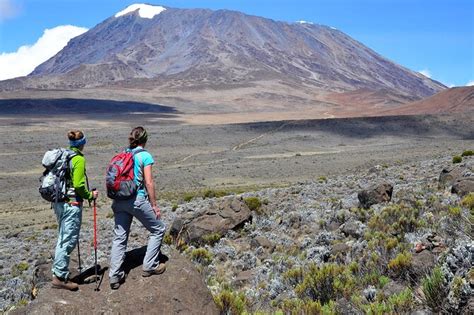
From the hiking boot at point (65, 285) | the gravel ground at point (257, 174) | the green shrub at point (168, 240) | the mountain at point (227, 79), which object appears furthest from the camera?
the mountain at point (227, 79)

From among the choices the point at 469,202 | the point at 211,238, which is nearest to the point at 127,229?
the point at 211,238

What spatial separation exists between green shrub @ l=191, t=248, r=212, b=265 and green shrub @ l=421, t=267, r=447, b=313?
4752mm

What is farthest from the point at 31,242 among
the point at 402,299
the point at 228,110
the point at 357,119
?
the point at 228,110

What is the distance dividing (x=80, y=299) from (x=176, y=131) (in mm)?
51159

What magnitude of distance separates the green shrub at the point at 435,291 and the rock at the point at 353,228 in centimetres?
418

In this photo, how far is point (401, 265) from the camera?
18.4 feet

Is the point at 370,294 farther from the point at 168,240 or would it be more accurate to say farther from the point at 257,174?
the point at 257,174

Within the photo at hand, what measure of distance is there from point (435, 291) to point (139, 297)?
264cm

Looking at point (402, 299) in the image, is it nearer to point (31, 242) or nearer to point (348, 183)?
point (31, 242)

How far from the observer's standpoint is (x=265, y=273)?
748 centimetres

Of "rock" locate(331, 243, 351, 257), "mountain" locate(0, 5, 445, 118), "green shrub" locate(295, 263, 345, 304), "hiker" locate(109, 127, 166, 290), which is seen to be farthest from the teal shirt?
"mountain" locate(0, 5, 445, 118)

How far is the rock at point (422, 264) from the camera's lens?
5.35 meters

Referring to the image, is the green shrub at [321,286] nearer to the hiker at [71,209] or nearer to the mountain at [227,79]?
the hiker at [71,209]

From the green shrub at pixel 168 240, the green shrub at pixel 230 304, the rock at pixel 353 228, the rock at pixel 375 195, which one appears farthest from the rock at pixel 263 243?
the green shrub at pixel 230 304
